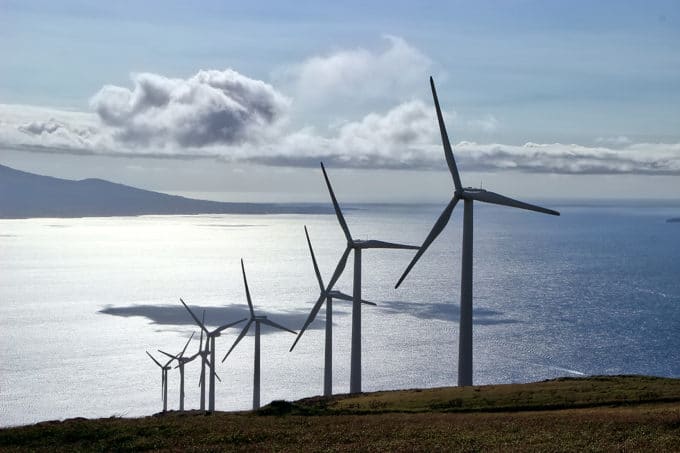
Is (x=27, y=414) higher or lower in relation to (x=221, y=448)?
lower

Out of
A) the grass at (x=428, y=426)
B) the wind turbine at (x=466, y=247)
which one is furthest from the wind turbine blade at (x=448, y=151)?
the grass at (x=428, y=426)

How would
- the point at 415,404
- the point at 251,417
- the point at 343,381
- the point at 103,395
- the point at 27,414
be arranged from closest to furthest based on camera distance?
the point at 251,417 < the point at 415,404 < the point at 27,414 < the point at 103,395 < the point at 343,381

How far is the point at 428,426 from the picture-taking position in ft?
138

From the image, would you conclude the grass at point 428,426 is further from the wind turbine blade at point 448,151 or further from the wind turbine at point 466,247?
the wind turbine blade at point 448,151

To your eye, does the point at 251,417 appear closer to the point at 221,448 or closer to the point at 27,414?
the point at 221,448

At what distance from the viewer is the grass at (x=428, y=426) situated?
36.8 metres

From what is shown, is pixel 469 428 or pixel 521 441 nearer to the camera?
pixel 521 441

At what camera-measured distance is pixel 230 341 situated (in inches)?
7584

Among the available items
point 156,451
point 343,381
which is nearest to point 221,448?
point 156,451

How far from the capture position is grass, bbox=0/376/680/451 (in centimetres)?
3681

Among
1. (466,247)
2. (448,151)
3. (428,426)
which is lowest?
(428,426)

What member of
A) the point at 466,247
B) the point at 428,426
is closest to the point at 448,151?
the point at 466,247

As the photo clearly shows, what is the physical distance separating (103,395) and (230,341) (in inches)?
2160

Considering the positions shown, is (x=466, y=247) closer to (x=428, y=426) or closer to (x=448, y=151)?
(x=448, y=151)
